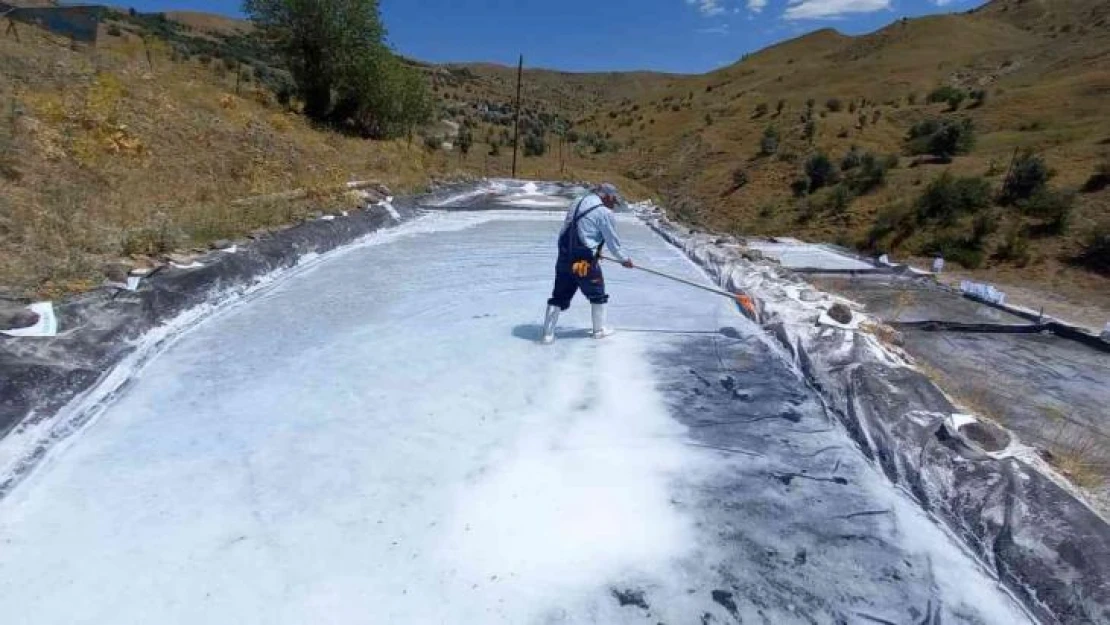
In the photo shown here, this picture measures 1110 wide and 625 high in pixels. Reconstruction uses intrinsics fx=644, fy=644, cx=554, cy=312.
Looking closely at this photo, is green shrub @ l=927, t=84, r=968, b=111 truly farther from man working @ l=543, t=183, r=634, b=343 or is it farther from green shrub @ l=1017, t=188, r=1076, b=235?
man working @ l=543, t=183, r=634, b=343

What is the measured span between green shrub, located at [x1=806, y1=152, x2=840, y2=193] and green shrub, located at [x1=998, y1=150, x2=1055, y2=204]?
5235mm

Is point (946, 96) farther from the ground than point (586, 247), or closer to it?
farther from the ground

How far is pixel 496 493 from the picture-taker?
2.88 metres

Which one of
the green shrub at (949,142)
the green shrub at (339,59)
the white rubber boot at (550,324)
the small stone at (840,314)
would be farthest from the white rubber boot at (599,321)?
the green shrub at (949,142)

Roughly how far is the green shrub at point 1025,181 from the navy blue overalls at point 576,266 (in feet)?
42.9

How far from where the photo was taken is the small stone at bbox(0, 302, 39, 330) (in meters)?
3.56

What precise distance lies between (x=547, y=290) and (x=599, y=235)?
1.83 meters

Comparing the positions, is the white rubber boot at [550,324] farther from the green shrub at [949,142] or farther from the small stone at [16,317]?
the green shrub at [949,142]

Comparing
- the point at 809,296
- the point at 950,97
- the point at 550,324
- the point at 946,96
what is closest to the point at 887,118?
the point at 950,97

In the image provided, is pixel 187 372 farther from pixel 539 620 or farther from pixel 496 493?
pixel 539 620

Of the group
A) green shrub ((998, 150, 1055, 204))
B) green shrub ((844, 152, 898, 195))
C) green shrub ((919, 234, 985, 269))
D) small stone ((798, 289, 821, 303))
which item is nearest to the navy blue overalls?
small stone ((798, 289, 821, 303))

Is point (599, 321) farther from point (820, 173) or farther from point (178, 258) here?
point (820, 173)

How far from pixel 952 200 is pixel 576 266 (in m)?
12.8

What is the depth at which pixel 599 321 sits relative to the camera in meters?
4.95
